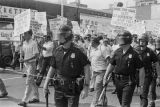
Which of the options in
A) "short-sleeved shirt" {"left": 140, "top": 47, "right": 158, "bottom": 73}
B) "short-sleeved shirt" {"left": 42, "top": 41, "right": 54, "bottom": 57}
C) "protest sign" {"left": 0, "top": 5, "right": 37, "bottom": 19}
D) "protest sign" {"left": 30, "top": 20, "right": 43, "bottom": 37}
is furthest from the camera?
"protest sign" {"left": 0, "top": 5, "right": 37, "bottom": 19}

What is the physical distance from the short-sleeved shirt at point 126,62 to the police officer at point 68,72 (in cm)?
93

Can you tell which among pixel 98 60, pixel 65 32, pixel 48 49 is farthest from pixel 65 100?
pixel 48 49

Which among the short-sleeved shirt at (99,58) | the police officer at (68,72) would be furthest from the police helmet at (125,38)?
the short-sleeved shirt at (99,58)

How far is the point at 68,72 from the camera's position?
508cm

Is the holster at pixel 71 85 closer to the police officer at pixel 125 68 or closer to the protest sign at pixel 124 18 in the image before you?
the police officer at pixel 125 68

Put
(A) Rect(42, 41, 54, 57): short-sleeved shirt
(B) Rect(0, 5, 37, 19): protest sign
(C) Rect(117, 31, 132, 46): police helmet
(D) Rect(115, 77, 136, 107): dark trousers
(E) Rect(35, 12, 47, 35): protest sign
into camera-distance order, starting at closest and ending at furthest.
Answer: (D) Rect(115, 77, 136, 107): dark trousers < (C) Rect(117, 31, 132, 46): police helmet < (A) Rect(42, 41, 54, 57): short-sleeved shirt < (E) Rect(35, 12, 47, 35): protest sign < (B) Rect(0, 5, 37, 19): protest sign

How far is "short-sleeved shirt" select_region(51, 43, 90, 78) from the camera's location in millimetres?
5082

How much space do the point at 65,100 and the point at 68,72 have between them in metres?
0.43

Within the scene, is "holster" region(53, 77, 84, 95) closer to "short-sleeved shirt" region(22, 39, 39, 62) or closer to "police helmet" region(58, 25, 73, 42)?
"police helmet" region(58, 25, 73, 42)

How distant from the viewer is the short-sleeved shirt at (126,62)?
588 centimetres

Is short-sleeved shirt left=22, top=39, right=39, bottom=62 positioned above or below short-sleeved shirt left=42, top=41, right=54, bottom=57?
above

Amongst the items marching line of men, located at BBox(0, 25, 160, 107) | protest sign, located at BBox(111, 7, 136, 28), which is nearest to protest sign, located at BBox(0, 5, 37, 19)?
protest sign, located at BBox(111, 7, 136, 28)

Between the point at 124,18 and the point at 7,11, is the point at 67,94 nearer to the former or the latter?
the point at 124,18

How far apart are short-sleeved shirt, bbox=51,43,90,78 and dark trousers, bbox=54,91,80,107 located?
0.96 feet
